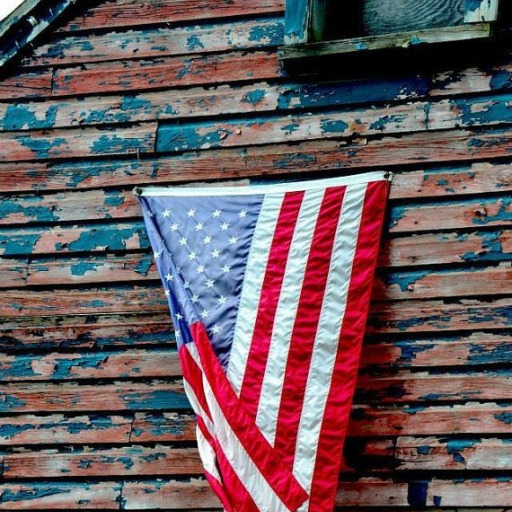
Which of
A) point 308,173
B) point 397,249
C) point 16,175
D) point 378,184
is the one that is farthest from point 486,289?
point 16,175

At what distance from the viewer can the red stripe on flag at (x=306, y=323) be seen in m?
4.02

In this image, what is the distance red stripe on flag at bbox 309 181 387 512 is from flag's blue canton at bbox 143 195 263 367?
61 centimetres

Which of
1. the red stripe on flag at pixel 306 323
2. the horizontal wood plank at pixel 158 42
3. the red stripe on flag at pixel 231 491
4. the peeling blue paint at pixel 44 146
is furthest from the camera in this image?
the peeling blue paint at pixel 44 146

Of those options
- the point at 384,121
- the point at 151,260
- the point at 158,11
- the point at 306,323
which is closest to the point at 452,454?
the point at 306,323

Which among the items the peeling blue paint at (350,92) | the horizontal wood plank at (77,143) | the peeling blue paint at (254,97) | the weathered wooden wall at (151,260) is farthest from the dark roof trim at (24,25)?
the peeling blue paint at (350,92)

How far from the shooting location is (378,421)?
4234mm

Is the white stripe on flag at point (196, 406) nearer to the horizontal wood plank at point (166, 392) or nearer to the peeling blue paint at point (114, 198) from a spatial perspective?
the horizontal wood plank at point (166, 392)

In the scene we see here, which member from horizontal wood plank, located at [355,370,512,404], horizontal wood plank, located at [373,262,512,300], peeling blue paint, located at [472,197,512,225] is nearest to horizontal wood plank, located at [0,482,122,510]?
horizontal wood plank, located at [355,370,512,404]

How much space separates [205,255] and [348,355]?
0.99 metres

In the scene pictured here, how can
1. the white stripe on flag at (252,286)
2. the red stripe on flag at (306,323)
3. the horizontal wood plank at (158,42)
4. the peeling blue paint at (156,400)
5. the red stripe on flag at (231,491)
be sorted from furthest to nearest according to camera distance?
the horizontal wood plank at (158,42)
the peeling blue paint at (156,400)
the white stripe on flag at (252,286)
the red stripe on flag at (306,323)
the red stripe on flag at (231,491)

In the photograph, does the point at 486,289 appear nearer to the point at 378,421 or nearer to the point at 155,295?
the point at 378,421

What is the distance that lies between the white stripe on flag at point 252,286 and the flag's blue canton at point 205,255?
3 cm

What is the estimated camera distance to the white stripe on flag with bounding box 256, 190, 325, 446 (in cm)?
404

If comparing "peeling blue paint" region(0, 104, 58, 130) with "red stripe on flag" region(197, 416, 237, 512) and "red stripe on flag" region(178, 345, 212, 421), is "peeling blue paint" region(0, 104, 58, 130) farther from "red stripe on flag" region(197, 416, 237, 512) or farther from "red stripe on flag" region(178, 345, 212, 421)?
"red stripe on flag" region(197, 416, 237, 512)
